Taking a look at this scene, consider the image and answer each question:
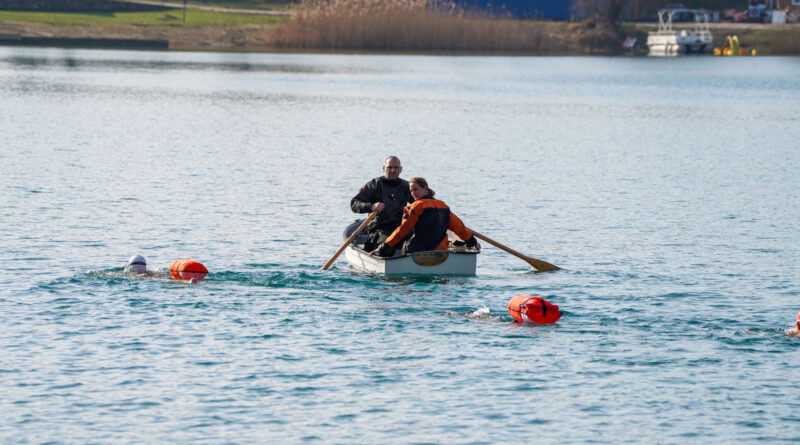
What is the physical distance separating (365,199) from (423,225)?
159 centimetres

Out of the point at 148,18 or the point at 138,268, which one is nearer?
the point at 138,268

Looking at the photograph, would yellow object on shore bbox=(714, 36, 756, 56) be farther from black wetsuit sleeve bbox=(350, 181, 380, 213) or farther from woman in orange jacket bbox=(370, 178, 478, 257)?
woman in orange jacket bbox=(370, 178, 478, 257)

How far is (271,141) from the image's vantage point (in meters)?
46.6

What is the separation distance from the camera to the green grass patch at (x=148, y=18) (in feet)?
372

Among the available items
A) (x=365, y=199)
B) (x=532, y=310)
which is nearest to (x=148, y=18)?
(x=365, y=199)

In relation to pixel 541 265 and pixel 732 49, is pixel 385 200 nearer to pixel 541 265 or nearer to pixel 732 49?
pixel 541 265

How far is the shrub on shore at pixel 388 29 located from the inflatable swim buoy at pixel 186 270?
76.2m

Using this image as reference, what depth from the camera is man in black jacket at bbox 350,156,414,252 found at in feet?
69.5

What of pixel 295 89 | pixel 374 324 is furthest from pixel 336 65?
pixel 374 324

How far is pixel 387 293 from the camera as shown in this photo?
20094 millimetres

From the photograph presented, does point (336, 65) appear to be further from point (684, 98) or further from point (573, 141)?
point (573, 141)

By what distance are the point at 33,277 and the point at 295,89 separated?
5164 centimetres

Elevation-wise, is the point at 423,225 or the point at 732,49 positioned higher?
the point at 732,49

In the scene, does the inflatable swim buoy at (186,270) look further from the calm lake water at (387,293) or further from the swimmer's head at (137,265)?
the swimmer's head at (137,265)
